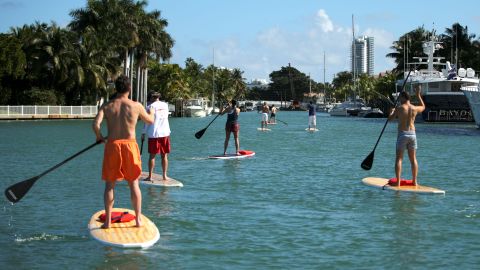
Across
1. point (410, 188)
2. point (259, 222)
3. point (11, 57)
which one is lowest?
point (259, 222)

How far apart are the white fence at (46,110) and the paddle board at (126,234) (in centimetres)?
5781

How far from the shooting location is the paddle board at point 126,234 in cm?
833

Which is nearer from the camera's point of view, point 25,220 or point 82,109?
point 25,220

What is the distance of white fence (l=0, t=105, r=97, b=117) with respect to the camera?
64031 mm

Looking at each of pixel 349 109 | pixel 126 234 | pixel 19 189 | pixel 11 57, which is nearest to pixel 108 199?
pixel 126 234

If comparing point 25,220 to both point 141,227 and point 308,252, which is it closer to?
point 141,227

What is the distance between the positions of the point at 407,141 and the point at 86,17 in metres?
67.9

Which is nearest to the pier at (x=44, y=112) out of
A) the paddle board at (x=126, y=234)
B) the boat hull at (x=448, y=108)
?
the boat hull at (x=448, y=108)

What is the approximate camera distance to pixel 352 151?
84.2 feet

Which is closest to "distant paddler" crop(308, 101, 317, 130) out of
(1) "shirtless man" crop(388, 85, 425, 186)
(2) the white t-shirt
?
(2) the white t-shirt

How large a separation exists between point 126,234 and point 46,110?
61.0 m

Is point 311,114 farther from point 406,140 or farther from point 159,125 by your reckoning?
point 406,140

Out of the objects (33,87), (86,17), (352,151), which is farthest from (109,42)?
(352,151)

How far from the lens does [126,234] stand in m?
8.65
